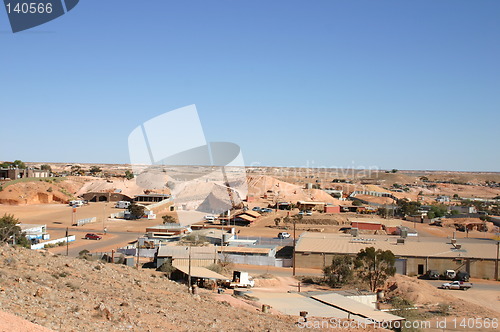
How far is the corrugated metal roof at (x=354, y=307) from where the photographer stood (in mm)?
14070

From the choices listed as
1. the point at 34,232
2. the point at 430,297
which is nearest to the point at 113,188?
the point at 34,232

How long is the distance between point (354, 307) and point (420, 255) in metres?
11.5

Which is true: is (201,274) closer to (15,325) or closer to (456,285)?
(456,285)

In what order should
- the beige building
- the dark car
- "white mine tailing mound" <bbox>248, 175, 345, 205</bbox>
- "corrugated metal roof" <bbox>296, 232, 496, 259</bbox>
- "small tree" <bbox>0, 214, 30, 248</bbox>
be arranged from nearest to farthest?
1. the dark car
2. the beige building
3. "small tree" <bbox>0, 214, 30, 248</bbox>
4. "corrugated metal roof" <bbox>296, 232, 496, 259</bbox>
5. "white mine tailing mound" <bbox>248, 175, 345, 205</bbox>

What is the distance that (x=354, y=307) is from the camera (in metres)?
15.3

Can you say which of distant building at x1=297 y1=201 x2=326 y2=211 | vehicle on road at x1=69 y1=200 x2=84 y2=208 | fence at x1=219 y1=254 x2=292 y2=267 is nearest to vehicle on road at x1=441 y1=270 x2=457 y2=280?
fence at x1=219 y1=254 x2=292 y2=267

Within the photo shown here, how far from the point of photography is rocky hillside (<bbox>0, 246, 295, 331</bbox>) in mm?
8906

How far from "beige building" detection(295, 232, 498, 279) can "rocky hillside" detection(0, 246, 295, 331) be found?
39.8 ft

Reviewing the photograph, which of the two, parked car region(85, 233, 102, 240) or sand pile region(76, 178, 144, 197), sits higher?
sand pile region(76, 178, 144, 197)

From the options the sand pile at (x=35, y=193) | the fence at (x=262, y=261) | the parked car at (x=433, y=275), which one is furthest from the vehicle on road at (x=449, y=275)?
the sand pile at (x=35, y=193)

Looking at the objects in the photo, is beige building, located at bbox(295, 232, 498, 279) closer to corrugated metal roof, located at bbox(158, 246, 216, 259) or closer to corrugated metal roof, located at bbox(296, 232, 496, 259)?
corrugated metal roof, located at bbox(296, 232, 496, 259)

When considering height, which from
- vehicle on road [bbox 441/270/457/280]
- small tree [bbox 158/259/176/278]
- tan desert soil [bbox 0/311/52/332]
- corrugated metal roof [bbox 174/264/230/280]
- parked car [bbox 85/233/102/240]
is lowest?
vehicle on road [bbox 441/270/457/280]

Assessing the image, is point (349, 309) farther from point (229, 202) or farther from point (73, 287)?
point (229, 202)

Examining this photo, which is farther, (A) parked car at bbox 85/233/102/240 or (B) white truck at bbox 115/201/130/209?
(B) white truck at bbox 115/201/130/209
